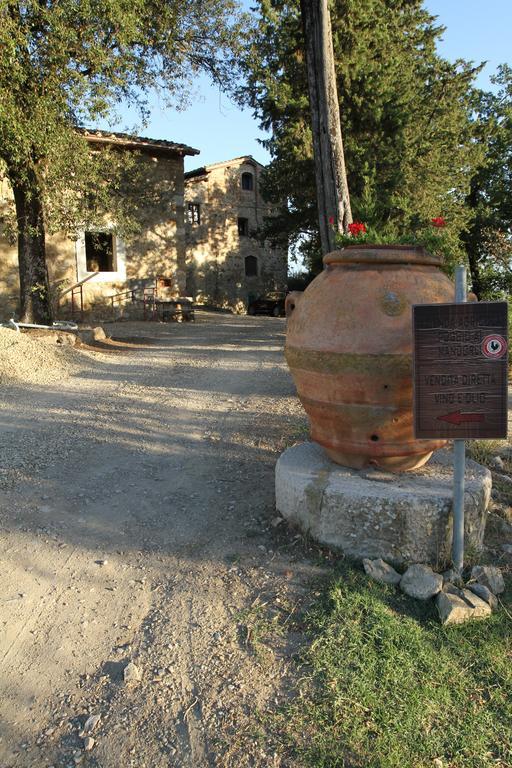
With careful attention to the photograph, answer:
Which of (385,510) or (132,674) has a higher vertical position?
(385,510)

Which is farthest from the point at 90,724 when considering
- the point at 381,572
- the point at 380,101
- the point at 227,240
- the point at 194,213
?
the point at 227,240

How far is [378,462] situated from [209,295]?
24.7m

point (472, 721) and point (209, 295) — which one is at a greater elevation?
point (209, 295)

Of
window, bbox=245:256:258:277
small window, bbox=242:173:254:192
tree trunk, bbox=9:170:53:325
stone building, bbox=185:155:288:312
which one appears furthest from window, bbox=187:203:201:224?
tree trunk, bbox=9:170:53:325

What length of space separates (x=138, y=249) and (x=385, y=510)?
50.8 ft

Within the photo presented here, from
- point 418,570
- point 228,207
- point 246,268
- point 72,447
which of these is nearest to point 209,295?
point 246,268

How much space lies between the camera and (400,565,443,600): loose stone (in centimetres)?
240

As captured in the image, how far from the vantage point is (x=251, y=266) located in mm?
28266

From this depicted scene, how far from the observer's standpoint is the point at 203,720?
1.80 m

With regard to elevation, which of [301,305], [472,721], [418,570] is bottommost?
[472,721]

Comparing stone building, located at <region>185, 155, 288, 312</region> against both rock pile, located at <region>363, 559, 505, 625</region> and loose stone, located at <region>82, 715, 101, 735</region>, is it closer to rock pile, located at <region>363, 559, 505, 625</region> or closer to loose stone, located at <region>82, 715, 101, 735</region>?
rock pile, located at <region>363, 559, 505, 625</region>

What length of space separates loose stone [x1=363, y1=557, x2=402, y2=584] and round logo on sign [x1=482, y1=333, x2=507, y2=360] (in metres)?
1.11

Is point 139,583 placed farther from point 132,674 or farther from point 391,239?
point 391,239

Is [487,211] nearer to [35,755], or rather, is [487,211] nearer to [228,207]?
[228,207]
